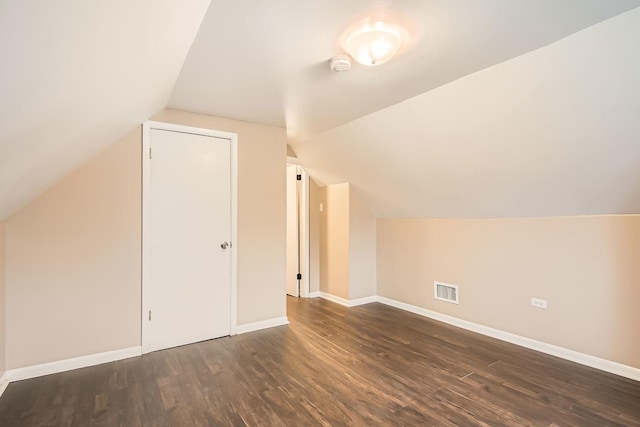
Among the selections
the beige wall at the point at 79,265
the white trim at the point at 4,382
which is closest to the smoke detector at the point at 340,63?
the beige wall at the point at 79,265

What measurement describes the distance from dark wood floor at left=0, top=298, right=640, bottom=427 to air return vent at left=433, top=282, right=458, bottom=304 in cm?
59

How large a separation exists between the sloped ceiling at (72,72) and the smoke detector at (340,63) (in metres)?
0.82

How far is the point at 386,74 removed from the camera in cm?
227

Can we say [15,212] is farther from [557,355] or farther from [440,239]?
[557,355]

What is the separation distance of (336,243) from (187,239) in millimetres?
2186

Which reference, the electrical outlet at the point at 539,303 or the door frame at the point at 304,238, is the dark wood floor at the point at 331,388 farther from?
the door frame at the point at 304,238

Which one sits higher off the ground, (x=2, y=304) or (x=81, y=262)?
(x=81, y=262)

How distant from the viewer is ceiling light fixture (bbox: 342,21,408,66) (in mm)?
1732

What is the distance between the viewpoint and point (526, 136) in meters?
2.38

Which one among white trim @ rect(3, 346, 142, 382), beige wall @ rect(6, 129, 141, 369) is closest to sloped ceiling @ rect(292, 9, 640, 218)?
beige wall @ rect(6, 129, 141, 369)

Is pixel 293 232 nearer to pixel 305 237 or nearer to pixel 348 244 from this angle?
pixel 305 237

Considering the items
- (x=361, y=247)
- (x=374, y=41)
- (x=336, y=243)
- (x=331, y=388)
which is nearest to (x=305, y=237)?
(x=336, y=243)

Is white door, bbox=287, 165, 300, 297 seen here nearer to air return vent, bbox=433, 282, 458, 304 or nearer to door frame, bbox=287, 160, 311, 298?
door frame, bbox=287, 160, 311, 298

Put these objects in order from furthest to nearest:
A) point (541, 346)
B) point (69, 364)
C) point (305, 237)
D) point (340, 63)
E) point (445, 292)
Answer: point (305, 237), point (445, 292), point (541, 346), point (69, 364), point (340, 63)
